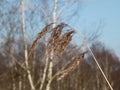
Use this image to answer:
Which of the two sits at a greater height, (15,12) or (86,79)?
(15,12)

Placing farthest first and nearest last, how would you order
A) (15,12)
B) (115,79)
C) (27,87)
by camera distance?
1. (115,79)
2. (27,87)
3. (15,12)

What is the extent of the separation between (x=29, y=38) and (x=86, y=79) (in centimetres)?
3417

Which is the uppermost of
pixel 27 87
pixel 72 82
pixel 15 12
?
pixel 15 12

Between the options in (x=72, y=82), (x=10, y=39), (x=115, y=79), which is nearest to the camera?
(x=10, y=39)

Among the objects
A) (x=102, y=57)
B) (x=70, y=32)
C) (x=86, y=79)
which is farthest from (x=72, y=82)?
(x=70, y=32)

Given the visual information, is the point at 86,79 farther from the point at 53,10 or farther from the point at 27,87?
the point at 53,10

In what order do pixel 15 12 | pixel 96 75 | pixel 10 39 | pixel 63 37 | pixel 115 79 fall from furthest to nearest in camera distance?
pixel 115 79 < pixel 96 75 < pixel 10 39 < pixel 15 12 < pixel 63 37

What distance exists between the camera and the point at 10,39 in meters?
25.8

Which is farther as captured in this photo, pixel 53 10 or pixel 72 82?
pixel 72 82

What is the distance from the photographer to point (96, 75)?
197ft

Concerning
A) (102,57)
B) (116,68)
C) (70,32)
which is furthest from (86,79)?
(70,32)

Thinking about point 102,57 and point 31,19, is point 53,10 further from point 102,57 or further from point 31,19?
point 102,57

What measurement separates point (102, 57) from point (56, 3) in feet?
137

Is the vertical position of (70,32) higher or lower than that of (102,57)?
higher
